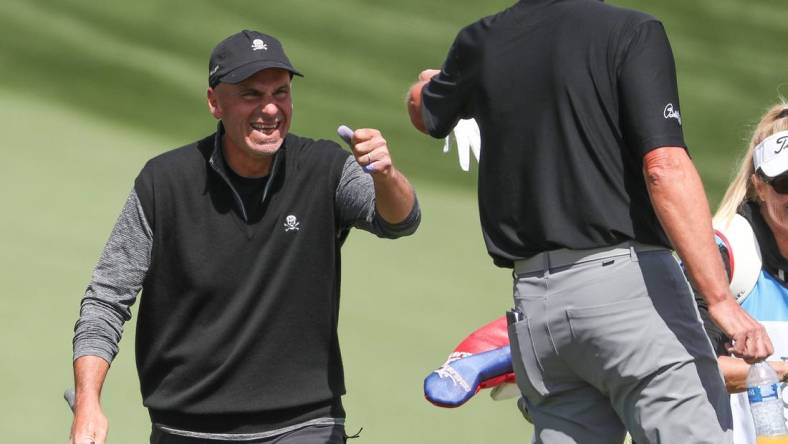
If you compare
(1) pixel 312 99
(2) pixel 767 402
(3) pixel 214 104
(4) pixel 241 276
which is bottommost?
(2) pixel 767 402

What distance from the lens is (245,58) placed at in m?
3.62

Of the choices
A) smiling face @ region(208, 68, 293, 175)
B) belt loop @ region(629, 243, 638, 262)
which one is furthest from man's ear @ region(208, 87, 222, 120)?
belt loop @ region(629, 243, 638, 262)

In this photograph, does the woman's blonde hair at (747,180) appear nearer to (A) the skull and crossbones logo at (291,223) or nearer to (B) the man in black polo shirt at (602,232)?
(B) the man in black polo shirt at (602,232)

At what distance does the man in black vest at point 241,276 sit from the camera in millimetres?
3566

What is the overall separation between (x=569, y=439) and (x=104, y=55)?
13.2 ft

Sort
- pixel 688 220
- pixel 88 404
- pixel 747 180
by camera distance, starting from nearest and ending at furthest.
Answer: pixel 688 220 < pixel 88 404 < pixel 747 180

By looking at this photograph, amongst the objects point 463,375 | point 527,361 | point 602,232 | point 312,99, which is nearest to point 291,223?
point 463,375

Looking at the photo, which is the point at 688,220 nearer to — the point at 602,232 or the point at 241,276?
the point at 602,232

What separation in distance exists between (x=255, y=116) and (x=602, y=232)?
96 cm

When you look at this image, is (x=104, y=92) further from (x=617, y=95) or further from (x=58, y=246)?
(x=617, y=95)

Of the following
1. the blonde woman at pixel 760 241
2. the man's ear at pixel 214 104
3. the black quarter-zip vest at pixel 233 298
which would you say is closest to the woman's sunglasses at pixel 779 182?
the blonde woman at pixel 760 241

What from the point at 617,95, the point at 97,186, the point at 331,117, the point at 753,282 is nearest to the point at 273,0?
the point at 331,117

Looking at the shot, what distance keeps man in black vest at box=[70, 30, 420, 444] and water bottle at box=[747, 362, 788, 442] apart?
0.83 meters

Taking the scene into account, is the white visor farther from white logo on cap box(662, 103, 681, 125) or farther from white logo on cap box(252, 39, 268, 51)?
white logo on cap box(252, 39, 268, 51)
